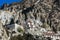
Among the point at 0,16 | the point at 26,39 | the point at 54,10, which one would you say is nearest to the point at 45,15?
the point at 54,10

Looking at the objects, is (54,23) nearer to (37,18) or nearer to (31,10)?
(37,18)

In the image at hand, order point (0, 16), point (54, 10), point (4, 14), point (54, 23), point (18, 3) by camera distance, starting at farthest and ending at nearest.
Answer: point (18, 3) < point (54, 10) < point (54, 23) < point (4, 14) < point (0, 16)

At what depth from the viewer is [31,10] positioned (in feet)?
494

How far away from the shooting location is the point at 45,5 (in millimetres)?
167875

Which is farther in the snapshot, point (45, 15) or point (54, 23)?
point (45, 15)

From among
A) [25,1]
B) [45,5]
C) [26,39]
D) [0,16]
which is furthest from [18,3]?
[26,39]

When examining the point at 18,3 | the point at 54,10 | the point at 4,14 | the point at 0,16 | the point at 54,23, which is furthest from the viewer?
the point at 18,3

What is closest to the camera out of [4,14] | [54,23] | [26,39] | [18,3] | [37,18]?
[26,39]

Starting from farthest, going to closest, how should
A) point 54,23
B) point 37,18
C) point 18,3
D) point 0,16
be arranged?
point 18,3
point 37,18
point 54,23
point 0,16

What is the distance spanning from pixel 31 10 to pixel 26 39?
93.2 meters

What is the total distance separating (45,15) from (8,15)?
30.2 metres

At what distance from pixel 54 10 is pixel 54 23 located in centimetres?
2907

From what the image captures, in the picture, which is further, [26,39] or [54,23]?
[54,23]

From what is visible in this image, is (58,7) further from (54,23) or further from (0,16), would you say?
(0,16)
